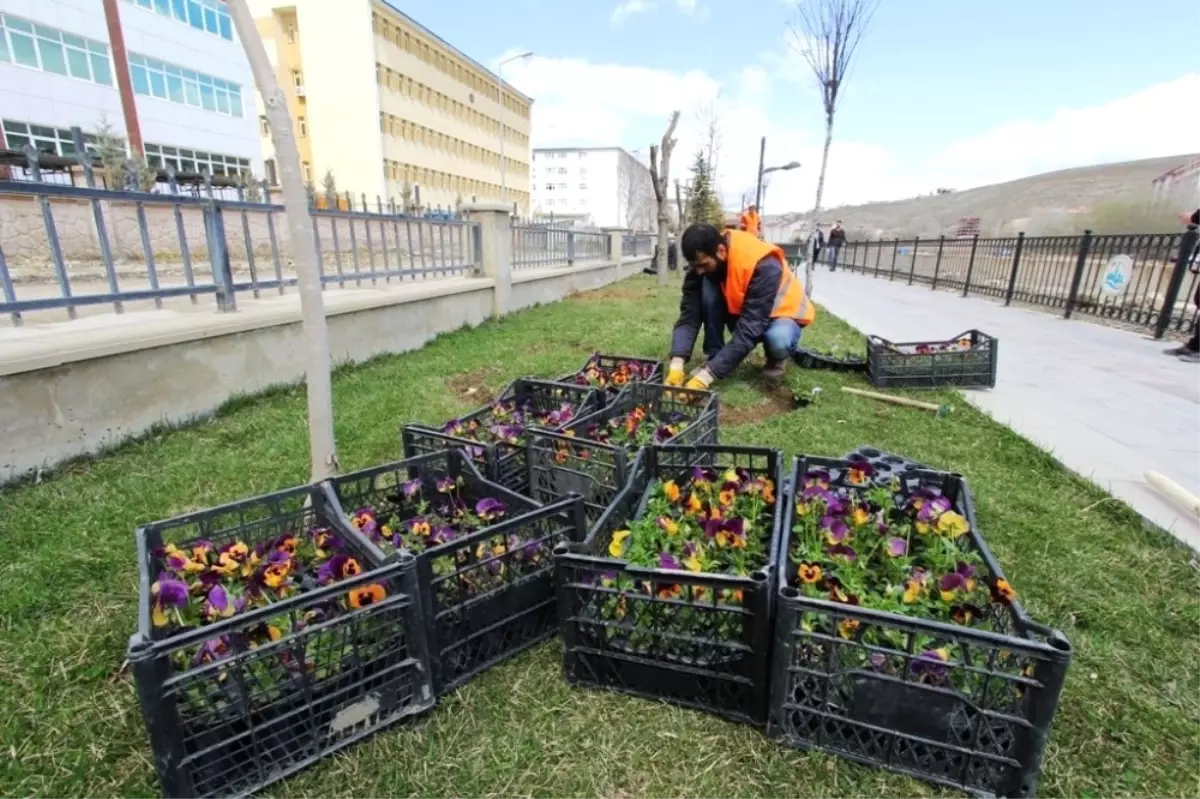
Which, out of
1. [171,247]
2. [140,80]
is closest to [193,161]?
[140,80]

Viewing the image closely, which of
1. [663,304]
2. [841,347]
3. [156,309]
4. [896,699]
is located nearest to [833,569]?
[896,699]

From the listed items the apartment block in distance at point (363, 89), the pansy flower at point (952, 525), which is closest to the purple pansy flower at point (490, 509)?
the pansy flower at point (952, 525)

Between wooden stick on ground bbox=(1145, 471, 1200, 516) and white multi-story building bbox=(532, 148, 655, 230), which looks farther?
white multi-story building bbox=(532, 148, 655, 230)

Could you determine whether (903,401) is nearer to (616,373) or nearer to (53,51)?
(616,373)

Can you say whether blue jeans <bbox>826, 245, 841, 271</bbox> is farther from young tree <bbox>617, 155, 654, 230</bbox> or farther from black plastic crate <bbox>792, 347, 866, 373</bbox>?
young tree <bbox>617, 155, 654, 230</bbox>

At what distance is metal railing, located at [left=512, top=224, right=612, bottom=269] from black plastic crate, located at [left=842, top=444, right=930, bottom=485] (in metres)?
7.68

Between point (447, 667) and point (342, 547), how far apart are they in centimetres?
55

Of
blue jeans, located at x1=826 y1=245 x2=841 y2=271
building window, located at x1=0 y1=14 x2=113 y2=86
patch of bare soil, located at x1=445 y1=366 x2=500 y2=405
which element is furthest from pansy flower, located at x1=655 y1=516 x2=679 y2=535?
building window, located at x1=0 y1=14 x2=113 y2=86

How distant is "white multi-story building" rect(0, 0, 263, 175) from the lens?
20.8 meters

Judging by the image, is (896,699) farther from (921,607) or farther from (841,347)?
(841,347)

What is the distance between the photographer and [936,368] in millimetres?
4418

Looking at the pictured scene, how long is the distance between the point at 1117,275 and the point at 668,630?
9253 millimetres

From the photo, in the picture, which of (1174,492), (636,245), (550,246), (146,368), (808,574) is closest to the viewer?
(808,574)

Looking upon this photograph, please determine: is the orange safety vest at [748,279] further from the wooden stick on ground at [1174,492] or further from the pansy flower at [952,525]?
the pansy flower at [952,525]
